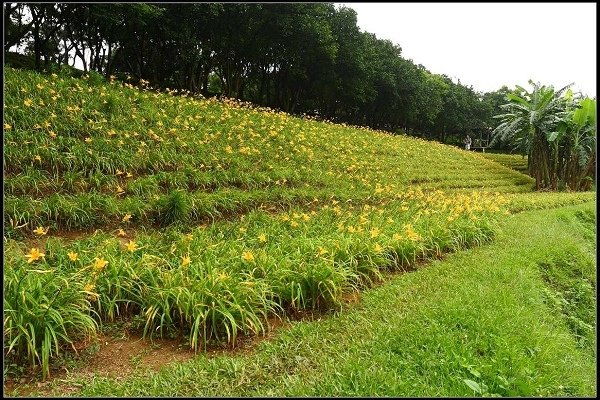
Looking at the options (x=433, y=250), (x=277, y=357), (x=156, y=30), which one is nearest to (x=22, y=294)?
(x=277, y=357)

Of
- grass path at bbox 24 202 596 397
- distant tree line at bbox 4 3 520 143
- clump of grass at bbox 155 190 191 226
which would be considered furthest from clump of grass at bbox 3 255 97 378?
distant tree line at bbox 4 3 520 143

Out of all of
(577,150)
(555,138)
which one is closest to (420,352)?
(555,138)

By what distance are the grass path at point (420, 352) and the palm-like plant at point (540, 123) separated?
33.3ft

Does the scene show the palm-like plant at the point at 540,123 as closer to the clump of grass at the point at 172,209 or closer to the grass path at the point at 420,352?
the grass path at the point at 420,352

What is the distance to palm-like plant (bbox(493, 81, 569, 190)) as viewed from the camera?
502 inches

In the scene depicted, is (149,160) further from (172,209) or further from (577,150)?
(577,150)

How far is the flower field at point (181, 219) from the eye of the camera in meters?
2.89

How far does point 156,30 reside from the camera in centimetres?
1795

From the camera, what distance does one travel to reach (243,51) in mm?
19453

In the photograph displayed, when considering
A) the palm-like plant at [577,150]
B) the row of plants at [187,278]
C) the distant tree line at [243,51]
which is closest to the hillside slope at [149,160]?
the row of plants at [187,278]

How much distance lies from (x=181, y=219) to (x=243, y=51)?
16.0 meters

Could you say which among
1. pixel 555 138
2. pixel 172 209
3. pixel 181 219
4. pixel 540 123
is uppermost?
pixel 540 123

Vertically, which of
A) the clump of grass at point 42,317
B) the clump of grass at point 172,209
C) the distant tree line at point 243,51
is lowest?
the clump of grass at point 42,317

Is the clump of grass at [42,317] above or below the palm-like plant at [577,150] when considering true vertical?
below
